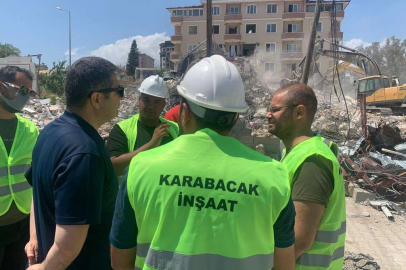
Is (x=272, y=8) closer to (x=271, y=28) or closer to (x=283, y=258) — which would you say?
(x=271, y=28)

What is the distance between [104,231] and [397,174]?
7750 millimetres

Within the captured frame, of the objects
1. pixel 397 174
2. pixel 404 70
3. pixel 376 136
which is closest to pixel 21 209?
pixel 397 174

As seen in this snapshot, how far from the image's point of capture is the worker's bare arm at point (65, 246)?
4.64 feet

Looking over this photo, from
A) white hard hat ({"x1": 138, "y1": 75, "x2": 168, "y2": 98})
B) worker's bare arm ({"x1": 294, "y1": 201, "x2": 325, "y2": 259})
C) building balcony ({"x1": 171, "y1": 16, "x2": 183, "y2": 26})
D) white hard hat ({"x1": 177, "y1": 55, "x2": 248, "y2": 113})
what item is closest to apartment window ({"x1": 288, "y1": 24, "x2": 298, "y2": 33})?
building balcony ({"x1": 171, "y1": 16, "x2": 183, "y2": 26})

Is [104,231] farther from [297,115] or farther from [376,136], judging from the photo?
[376,136]

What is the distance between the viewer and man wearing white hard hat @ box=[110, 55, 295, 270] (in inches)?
44.2

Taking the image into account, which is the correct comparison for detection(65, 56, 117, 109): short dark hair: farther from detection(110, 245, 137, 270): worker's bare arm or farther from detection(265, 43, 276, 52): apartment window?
detection(265, 43, 276, 52): apartment window

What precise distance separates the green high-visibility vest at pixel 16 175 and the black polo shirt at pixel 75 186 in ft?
3.55

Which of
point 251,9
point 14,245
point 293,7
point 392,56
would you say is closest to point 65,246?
point 14,245

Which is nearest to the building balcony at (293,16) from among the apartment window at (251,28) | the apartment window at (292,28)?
the apartment window at (292,28)

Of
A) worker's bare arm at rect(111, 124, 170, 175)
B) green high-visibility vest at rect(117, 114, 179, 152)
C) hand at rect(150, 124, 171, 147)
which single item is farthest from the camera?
green high-visibility vest at rect(117, 114, 179, 152)

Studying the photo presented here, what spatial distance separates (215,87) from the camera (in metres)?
1.24

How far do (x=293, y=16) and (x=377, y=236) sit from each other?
146ft

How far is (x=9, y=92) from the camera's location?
9.29 ft
